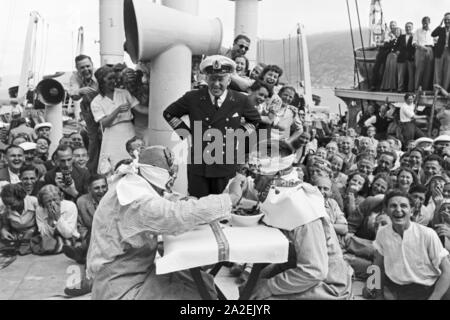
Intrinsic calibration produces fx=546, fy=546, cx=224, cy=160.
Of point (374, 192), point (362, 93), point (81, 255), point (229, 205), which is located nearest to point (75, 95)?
point (81, 255)

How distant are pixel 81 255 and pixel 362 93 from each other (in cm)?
1095

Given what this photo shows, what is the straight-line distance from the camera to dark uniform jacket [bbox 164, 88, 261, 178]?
158 inches

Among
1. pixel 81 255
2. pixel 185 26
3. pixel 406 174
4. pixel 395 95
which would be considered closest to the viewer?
pixel 81 255

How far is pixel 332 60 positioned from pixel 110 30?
4189 inches

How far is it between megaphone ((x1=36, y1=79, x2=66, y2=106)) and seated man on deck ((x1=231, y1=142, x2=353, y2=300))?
17.5 feet

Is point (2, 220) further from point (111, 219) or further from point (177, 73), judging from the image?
point (111, 219)

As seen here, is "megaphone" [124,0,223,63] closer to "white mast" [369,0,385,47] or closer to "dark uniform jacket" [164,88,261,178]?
"dark uniform jacket" [164,88,261,178]

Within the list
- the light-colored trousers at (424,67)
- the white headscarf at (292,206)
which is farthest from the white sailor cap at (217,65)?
the light-colored trousers at (424,67)

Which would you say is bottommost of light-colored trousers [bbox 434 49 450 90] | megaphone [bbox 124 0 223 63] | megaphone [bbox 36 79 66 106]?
megaphone [bbox 36 79 66 106]

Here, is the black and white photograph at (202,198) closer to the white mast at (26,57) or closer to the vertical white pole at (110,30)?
the vertical white pole at (110,30)

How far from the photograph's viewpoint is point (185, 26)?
5.00 meters

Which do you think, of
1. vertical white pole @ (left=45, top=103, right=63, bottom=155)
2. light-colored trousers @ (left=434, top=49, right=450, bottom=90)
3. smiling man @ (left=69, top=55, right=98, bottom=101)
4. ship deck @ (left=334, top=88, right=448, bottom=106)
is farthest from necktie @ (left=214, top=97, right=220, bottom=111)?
light-colored trousers @ (left=434, top=49, right=450, bottom=90)

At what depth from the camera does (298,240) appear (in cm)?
262

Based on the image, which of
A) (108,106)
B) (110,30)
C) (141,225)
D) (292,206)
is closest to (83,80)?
(108,106)
